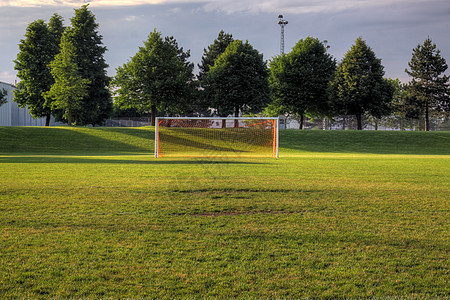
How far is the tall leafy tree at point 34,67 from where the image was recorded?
2159 inches

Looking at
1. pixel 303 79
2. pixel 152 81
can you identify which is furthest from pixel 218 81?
pixel 303 79

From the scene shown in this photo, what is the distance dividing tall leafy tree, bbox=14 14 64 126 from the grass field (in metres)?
48.5

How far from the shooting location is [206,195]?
9117mm

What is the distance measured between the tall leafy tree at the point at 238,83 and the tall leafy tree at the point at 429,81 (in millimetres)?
24283

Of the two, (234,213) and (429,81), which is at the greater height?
(429,81)

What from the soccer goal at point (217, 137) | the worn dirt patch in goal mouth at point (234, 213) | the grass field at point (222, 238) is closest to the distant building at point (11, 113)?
the soccer goal at point (217, 137)

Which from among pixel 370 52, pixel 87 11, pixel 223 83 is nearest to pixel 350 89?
pixel 370 52

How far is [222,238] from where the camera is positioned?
5.44 meters

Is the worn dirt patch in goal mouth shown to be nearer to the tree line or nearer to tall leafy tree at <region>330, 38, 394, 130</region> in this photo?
the tree line

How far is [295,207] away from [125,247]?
12.7 ft

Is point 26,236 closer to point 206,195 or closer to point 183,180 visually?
point 206,195

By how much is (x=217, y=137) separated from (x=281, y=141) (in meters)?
9.40

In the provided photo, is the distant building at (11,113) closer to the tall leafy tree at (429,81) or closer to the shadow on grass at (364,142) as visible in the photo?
the shadow on grass at (364,142)

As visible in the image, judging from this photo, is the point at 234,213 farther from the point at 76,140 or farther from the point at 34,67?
the point at 34,67
